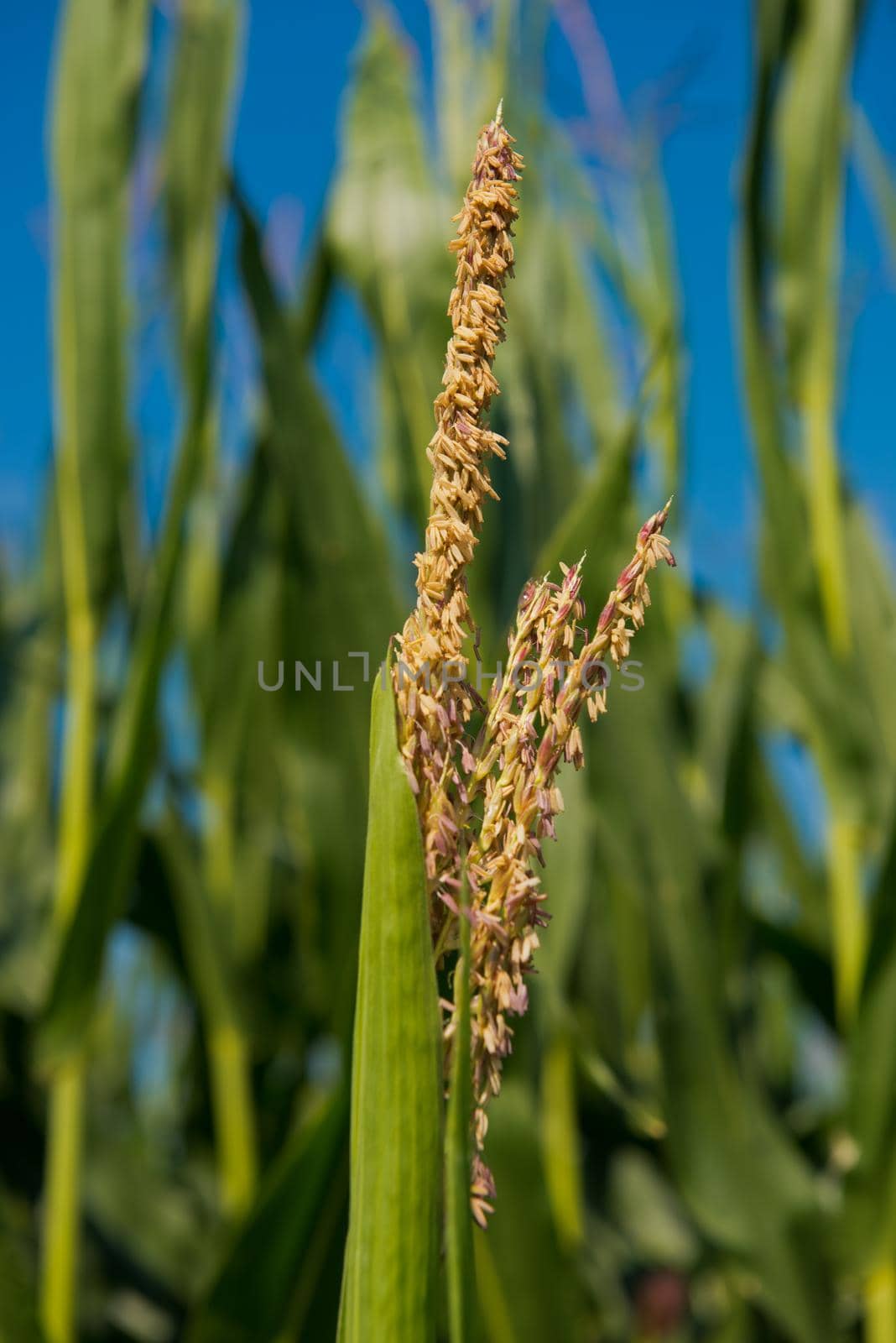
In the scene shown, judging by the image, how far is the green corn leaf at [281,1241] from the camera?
478 millimetres

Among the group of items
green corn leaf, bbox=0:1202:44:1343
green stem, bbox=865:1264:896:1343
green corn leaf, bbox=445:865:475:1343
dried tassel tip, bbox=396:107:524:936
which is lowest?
green stem, bbox=865:1264:896:1343

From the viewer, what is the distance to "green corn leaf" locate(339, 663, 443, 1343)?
24 centimetres

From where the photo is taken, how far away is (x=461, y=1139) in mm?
243

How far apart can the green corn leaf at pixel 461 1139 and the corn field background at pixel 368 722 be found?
0.72ft

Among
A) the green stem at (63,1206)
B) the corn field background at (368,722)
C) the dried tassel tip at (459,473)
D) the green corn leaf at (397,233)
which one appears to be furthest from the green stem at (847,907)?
the dried tassel tip at (459,473)

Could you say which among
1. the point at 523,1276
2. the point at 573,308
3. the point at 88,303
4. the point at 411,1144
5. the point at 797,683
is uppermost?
the point at 573,308

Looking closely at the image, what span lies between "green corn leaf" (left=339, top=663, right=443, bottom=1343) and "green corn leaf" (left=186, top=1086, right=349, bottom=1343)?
8.6 inches

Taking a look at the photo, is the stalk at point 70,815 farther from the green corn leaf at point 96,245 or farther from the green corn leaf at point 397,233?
the green corn leaf at point 397,233

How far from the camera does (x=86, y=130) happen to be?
27.4 inches

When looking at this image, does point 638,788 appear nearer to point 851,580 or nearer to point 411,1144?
point 851,580

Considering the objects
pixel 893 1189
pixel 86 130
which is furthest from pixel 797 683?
pixel 86 130

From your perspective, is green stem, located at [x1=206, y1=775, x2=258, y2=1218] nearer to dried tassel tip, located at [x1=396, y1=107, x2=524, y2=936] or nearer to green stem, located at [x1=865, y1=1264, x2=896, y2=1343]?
green stem, located at [x1=865, y1=1264, x2=896, y2=1343]

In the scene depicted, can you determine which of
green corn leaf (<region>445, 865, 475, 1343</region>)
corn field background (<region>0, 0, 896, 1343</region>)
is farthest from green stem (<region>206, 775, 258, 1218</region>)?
green corn leaf (<region>445, 865, 475, 1343</region>)

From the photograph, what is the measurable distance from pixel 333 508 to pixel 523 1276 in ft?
1.32
